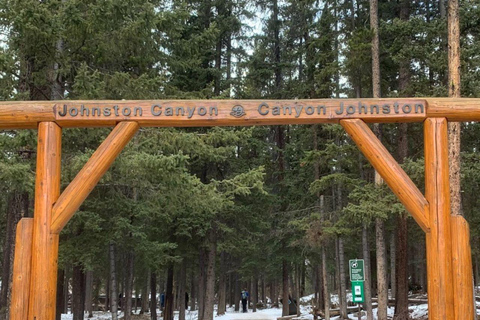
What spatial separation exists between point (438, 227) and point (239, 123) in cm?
274

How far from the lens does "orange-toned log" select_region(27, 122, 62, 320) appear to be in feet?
19.2

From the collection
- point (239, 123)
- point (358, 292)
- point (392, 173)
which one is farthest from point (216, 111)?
point (358, 292)

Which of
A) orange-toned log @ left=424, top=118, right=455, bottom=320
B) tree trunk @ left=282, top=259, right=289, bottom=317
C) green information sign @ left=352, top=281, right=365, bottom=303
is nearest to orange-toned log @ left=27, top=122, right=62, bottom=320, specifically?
orange-toned log @ left=424, top=118, right=455, bottom=320

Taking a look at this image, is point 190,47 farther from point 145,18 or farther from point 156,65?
point 145,18

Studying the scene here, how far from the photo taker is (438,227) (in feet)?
19.2

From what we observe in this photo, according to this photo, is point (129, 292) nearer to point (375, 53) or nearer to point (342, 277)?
point (342, 277)

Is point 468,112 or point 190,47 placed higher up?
point 190,47

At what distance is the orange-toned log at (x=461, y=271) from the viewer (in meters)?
5.70

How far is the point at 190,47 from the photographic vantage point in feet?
48.5

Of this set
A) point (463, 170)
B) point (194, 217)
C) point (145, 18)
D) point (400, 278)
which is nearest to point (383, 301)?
point (400, 278)

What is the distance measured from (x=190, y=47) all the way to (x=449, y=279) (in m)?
11.0

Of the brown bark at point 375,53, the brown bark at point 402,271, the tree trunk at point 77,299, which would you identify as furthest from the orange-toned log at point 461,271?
the tree trunk at point 77,299

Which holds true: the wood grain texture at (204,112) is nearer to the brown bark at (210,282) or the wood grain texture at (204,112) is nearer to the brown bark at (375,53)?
the brown bark at (375,53)

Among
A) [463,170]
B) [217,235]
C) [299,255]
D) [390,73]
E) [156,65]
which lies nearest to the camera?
[463,170]
